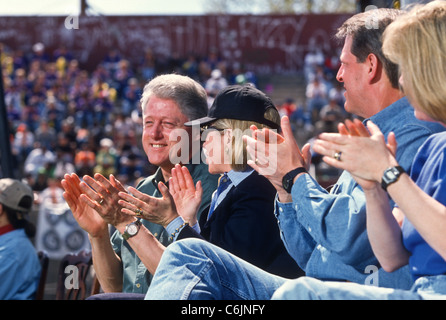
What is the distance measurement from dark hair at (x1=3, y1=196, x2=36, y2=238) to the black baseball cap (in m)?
2.12

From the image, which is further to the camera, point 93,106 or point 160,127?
point 93,106

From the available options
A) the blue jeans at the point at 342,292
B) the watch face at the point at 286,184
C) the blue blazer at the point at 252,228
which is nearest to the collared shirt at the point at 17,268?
the blue blazer at the point at 252,228

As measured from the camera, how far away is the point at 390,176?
6.04 feet

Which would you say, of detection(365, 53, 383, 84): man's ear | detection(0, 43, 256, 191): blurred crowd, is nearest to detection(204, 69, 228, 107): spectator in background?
detection(0, 43, 256, 191): blurred crowd

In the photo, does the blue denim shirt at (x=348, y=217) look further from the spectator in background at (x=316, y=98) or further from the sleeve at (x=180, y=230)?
the spectator in background at (x=316, y=98)

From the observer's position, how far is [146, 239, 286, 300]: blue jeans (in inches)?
82.8

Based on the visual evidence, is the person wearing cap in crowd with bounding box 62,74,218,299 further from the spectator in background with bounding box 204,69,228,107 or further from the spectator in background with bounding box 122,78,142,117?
the spectator in background with bounding box 122,78,142,117

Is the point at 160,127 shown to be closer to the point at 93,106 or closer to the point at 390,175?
the point at 390,175

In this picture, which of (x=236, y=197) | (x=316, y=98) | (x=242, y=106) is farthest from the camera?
(x=316, y=98)

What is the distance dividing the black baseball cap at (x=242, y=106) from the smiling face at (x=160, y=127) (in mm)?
458

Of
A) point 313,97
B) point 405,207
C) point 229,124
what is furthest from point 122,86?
point 405,207

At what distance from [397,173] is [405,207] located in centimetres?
10

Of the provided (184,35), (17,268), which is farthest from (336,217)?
(184,35)

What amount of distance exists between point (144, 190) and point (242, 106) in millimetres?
966
